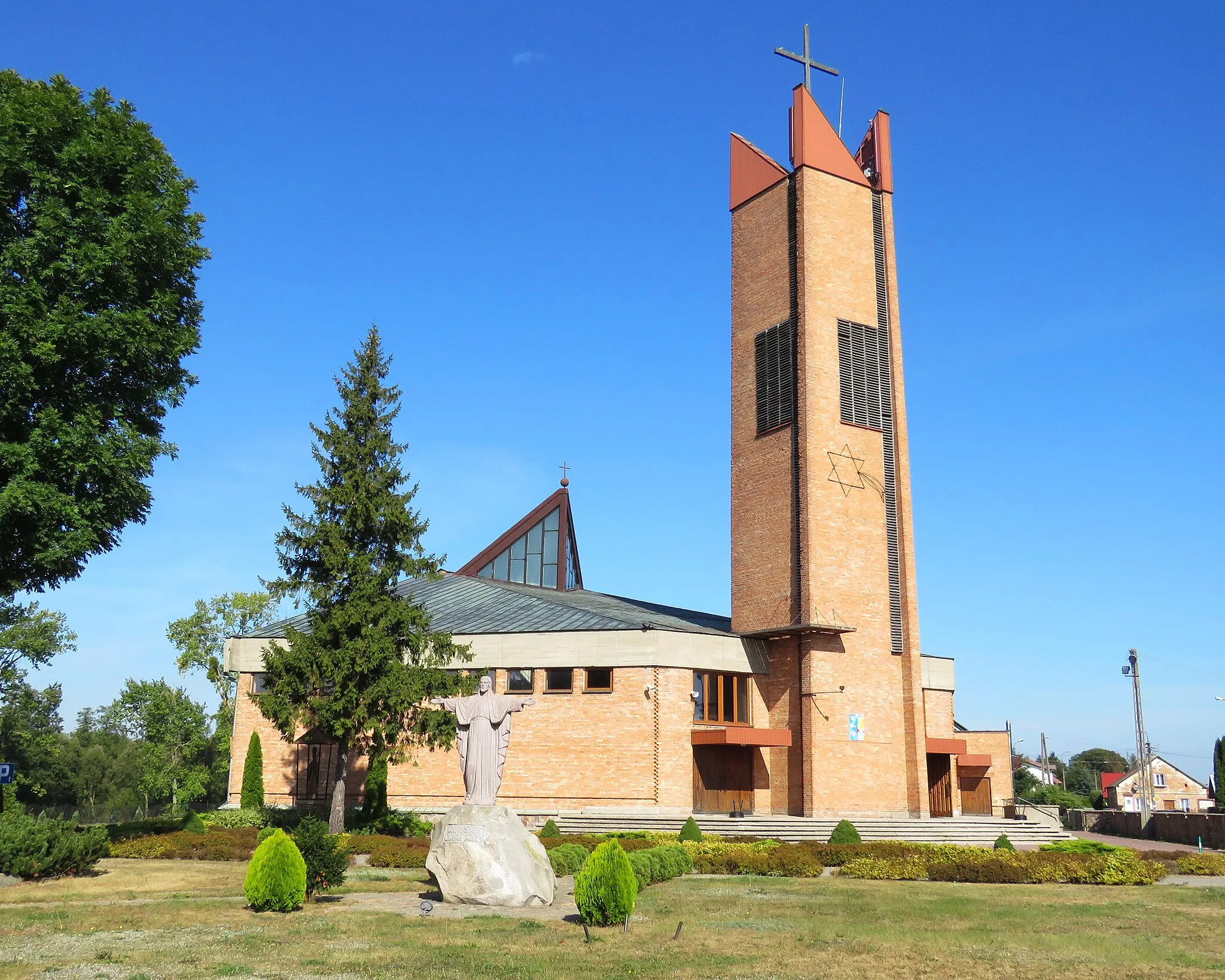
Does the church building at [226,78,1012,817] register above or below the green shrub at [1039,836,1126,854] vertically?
above

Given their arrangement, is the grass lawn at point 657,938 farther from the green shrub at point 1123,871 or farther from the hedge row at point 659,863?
the green shrub at point 1123,871

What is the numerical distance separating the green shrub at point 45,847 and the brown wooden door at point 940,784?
28.2 metres

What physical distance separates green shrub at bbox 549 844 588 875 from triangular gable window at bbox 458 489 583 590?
27.4 m

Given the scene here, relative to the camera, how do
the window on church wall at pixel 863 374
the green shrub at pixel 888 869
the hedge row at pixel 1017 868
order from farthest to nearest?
the window on church wall at pixel 863 374 < the green shrub at pixel 888 869 < the hedge row at pixel 1017 868

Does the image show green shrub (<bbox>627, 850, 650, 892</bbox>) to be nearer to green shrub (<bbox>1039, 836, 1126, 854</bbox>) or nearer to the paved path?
green shrub (<bbox>1039, 836, 1126, 854</bbox>)

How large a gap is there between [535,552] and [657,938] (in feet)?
117

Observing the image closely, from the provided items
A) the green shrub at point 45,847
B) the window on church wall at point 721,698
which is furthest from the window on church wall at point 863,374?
the green shrub at point 45,847

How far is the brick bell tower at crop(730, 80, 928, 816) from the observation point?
1330 inches

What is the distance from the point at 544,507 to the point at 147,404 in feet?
88.2

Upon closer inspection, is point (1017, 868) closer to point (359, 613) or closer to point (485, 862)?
point (485, 862)

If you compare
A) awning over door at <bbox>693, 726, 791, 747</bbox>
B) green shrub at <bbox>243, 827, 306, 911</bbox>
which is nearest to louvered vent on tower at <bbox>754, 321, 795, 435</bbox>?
awning over door at <bbox>693, 726, 791, 747</bbox>

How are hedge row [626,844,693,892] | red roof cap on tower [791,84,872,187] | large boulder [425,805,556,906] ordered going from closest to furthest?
1. large boulder [425,805,556,906]
2. hedge row [626,844,693,892]
3. red roof cap on tower [791,84,872,187]

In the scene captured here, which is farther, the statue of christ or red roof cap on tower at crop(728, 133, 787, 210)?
red roof cap on tower at crop(728, 133, 787, 210)

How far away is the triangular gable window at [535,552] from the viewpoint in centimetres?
4816
